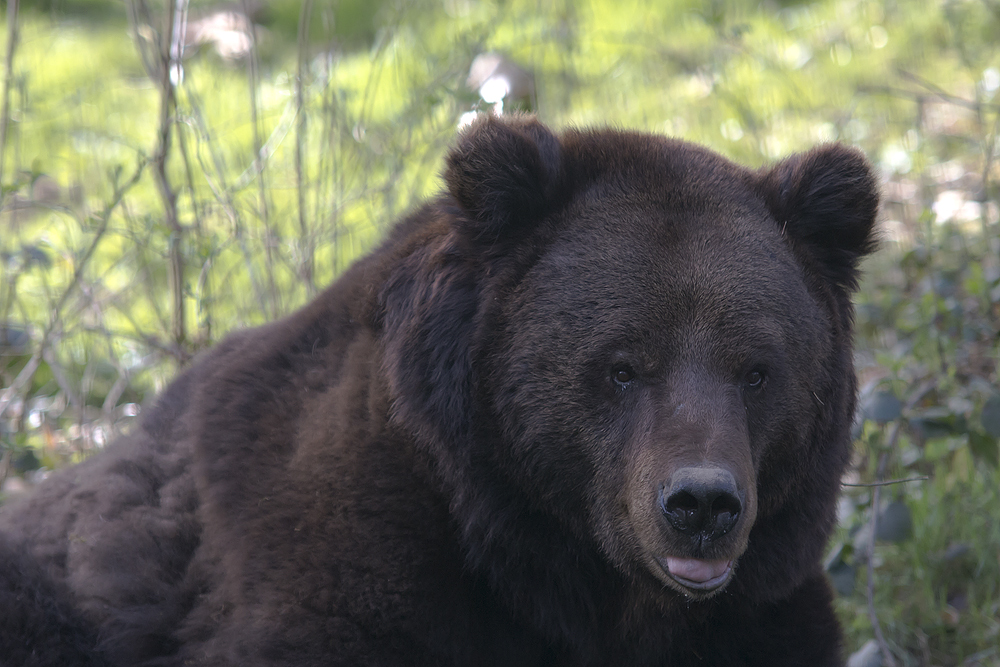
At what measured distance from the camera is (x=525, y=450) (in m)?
3.11

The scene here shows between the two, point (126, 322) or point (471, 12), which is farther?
point (471, 12)

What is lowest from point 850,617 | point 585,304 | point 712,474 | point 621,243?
point 850,617

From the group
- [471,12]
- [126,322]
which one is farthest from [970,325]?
[471,12]

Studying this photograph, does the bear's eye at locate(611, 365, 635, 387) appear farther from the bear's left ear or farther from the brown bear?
the bear's left ear

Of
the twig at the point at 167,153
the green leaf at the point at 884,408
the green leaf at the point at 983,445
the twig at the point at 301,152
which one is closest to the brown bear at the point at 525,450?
the green leaf at the point at 884,408

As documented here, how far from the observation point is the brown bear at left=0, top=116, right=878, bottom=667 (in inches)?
118

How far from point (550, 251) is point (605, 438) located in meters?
0.63

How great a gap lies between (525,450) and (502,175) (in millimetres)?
867

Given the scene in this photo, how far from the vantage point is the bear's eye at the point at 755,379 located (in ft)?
10.1

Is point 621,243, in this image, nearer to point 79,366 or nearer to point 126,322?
point 79,366

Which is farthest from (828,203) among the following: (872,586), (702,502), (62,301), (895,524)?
(62,301)

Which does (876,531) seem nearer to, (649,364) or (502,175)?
(649,364)

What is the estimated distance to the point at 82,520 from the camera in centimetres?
351

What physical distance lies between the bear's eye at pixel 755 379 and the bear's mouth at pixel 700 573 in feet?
1.78
